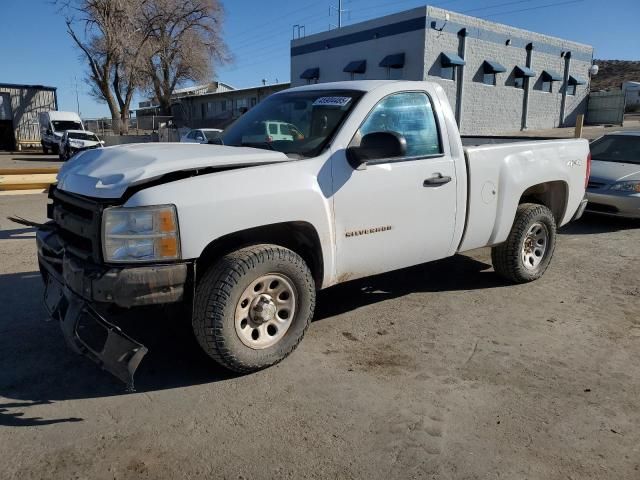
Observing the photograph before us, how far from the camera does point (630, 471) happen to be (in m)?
2.62

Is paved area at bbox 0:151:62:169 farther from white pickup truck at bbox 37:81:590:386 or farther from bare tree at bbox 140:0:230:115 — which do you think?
white pickup truck at bbox 37:81:590:386

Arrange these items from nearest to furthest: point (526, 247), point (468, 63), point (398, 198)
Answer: point (398, 198) → point (526, 247) → point (468, 63)

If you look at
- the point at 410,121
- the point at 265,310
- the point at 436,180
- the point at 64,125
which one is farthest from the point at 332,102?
the point at 64,125

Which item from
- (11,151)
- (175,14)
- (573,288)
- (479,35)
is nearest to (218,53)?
(175,14)

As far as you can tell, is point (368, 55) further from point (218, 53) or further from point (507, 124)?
point (218, 53)

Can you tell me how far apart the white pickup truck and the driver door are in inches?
0.4

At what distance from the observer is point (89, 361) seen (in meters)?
3.67

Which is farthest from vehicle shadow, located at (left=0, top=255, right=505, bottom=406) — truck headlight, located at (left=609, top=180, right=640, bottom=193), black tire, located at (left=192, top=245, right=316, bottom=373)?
truck headlight, located at (left=609, top=180, right=640, bottom=193)

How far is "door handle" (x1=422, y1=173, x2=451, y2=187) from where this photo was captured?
4160mm

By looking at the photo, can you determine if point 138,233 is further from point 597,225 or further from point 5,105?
point 5,105

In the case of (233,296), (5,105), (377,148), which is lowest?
(233,296)

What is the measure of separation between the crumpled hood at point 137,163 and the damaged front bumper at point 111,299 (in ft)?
1.51

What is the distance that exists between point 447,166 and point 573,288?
221cm

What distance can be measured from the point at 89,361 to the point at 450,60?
24.5 meters
